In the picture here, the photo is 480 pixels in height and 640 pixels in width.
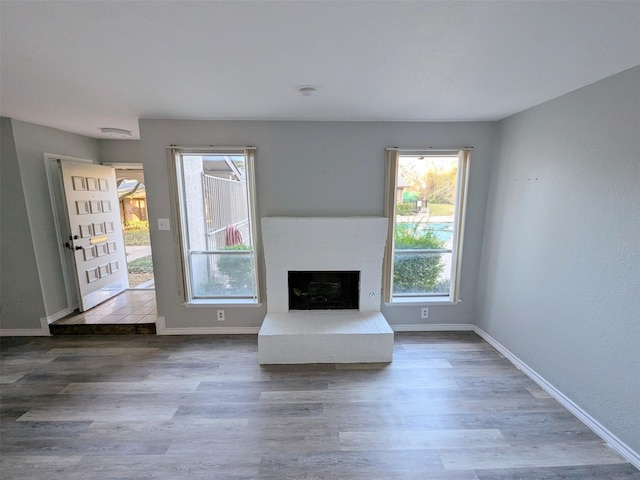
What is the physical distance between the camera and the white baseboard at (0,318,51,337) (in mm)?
2996

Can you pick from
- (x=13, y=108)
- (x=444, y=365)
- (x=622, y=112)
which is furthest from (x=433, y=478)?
(x=13, y=108)

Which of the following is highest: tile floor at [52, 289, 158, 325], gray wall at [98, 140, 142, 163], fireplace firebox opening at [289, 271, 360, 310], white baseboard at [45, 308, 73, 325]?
gray wall at [98, 140, 142, 163]

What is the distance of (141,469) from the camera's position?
60.9 inches

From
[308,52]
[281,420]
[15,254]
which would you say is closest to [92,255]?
[15,254]

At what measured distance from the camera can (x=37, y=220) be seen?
115 inches

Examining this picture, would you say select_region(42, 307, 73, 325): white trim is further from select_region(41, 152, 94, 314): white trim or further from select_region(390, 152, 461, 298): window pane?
select_region(390, 152, 461, 298): window pane

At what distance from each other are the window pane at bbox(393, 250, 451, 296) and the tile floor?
2.91 meters

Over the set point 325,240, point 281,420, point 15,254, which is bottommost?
point 281,420

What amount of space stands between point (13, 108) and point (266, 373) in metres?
3.19

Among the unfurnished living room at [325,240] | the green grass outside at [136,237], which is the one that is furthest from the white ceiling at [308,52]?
the green grass outside at [136,237]

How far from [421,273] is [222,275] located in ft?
7.59

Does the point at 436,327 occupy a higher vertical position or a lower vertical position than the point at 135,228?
lower

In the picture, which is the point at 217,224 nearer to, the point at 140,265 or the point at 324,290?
the point at 324,290

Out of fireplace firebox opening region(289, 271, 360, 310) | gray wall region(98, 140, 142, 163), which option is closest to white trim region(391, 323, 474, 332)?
fireplace firebox opening region(289, 271, 360, 310)
